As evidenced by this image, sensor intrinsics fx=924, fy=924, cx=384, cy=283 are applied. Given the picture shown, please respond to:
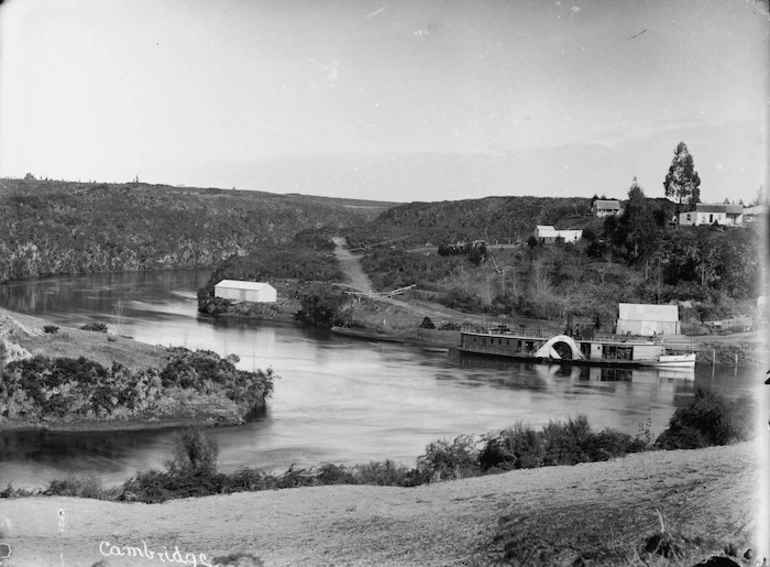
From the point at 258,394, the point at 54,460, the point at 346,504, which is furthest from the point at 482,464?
the point at 258,394

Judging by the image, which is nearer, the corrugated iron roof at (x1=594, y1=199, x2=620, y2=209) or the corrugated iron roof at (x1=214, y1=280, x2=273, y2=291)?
the corrugated iron roof at (x1=214, y1=280, x2=273, y2=291)

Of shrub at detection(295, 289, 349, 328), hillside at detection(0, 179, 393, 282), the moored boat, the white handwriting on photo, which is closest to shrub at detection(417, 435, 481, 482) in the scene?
the white handwriting on photo

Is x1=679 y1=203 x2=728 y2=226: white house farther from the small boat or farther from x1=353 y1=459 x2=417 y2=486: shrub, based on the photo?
x1=353 y1=459 x2=417 y2=486: shrub

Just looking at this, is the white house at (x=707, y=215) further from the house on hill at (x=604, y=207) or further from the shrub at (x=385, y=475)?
the shrub at (x=385, y=475)

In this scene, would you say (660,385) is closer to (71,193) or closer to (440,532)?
(440,532)

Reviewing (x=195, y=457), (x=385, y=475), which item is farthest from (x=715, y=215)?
(x=195, y=457)

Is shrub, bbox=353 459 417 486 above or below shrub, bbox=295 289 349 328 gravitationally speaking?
below

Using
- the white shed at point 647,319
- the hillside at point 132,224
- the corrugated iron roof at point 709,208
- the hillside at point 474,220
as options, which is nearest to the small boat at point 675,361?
the white shed at point 647,319
